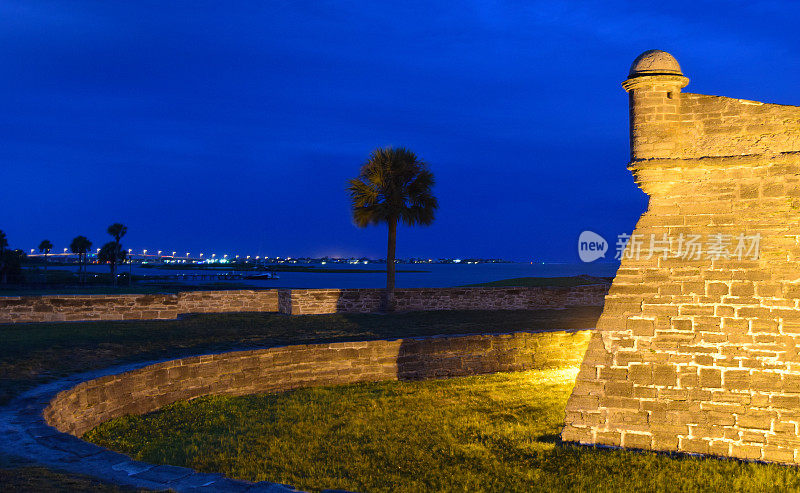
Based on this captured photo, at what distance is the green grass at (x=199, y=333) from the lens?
887cm

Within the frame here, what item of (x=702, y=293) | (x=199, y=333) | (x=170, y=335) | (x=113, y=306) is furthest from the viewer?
(x=113, y=306)

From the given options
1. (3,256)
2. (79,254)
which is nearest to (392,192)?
(3,256)

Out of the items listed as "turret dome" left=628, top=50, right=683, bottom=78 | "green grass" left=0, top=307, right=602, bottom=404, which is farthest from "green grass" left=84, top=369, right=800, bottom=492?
"turret dome" left=628, top=50, right=683, bottom=78

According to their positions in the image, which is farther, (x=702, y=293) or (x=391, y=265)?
(x=391, y=265)

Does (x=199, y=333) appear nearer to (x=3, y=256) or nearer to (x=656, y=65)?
(x=656, y=65)

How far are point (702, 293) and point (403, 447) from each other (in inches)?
138

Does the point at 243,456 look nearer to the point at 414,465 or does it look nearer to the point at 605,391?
the point at 414,465

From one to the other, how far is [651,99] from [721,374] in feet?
9.59

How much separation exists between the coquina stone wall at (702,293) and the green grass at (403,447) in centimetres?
38

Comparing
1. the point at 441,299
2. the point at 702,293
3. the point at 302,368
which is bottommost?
the point at 302,368

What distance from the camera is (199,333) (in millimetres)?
13531

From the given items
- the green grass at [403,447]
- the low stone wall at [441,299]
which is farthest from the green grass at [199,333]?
the green grass at [403,447]

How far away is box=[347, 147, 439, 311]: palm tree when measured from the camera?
2038 cm

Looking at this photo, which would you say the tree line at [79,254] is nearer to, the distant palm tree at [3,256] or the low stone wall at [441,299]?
the distant palm tree at [3,256]
